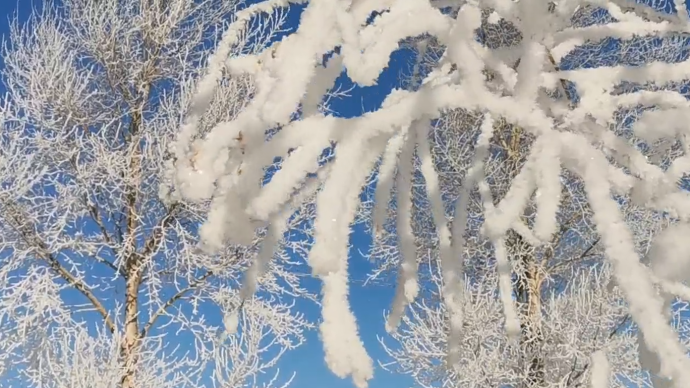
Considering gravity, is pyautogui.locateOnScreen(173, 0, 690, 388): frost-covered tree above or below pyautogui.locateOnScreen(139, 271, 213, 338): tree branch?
below

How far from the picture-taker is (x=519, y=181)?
30.7 inches

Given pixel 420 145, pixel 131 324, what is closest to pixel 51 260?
pixel 131 324

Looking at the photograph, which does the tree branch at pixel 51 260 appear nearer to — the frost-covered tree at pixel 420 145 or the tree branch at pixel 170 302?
the tree branch at pixel 170 302

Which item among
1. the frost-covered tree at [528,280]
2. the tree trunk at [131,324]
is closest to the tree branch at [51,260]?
the tree trunk at [131,324]

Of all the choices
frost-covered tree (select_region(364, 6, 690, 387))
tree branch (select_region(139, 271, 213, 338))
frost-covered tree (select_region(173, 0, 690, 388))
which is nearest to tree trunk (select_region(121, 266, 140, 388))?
tree branch (select_region(139, 271, 213, 338))

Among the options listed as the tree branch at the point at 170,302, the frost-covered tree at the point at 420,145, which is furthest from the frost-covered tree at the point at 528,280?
the frost-covered tree at the point at 420,145

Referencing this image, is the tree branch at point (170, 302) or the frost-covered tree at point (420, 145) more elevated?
the tree branch at point (170, 302)

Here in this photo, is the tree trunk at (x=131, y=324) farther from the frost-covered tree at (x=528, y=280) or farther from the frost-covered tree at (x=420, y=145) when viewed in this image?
the frost-covered tree at (x=420, y=145)

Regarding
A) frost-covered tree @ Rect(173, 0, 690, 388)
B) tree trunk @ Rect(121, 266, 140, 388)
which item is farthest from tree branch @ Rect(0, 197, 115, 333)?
frost-covered tree @ Rect(173, 0, 690, 388)

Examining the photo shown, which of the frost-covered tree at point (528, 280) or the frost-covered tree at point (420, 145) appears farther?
the frost-covered tree at point (528, 280)

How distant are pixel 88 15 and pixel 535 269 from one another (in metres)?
4.69

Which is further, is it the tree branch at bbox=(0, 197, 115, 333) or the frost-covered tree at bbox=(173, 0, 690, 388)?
the tree branch at bbox=(0, 197, 115, 333)

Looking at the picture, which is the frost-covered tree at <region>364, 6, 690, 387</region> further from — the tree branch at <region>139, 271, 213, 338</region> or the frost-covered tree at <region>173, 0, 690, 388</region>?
the frost-covered tree at <region>173, 0, 690, 388</region>

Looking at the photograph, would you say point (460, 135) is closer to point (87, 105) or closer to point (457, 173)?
point (457, 173)
